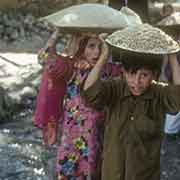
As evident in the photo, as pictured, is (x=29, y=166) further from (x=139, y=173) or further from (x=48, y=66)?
(x=139, y=173)

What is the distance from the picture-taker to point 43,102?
159 inches

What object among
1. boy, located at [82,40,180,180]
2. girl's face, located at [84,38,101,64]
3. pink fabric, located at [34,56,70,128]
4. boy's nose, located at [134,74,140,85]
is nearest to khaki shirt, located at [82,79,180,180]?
boy, located at [82,40,180,180]

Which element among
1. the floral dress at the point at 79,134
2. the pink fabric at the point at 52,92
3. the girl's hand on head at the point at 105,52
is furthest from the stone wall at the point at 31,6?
the girl's hand on head at the point at 105,52

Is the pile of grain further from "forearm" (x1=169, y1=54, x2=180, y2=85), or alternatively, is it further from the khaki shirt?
the khaki shirt

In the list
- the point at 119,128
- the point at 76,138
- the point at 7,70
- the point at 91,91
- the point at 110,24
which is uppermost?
the point at 110,24

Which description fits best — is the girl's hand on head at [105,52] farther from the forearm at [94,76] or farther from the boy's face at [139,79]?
the boy's face at [139,79]

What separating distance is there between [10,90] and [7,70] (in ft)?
3.66

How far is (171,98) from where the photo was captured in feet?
10.6

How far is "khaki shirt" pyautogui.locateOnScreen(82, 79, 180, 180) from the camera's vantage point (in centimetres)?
326

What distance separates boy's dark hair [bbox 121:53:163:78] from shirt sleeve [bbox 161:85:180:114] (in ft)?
0.45

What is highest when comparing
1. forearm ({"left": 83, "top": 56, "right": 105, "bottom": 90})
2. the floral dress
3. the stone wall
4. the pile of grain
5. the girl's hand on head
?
the pile of grain

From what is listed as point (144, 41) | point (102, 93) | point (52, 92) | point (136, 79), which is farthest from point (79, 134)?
point (144, 41)

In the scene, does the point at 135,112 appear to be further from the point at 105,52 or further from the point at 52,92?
the point at 52,92

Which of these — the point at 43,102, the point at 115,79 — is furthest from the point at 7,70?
the point at 115,79
